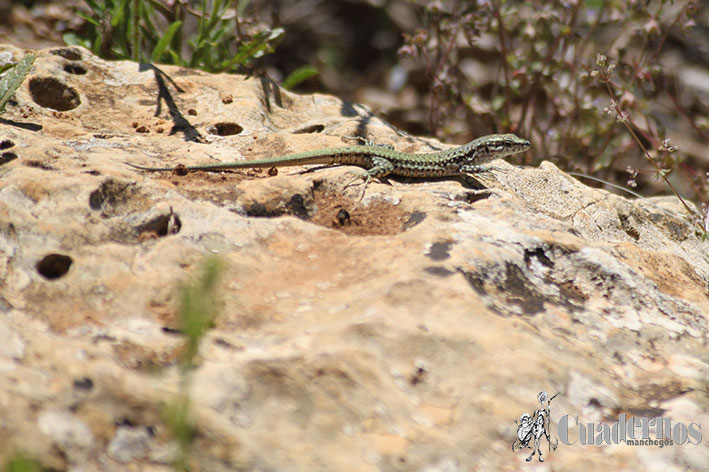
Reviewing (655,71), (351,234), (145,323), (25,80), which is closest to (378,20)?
(655,71)

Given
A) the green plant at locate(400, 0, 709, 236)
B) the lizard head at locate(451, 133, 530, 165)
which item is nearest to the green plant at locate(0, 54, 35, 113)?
the lizard head at locate(451, 133, 530, 165)

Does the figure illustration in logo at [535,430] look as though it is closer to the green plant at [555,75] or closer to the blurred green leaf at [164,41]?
the green plant at [555,75]

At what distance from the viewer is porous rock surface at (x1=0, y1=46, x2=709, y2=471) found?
2086mm

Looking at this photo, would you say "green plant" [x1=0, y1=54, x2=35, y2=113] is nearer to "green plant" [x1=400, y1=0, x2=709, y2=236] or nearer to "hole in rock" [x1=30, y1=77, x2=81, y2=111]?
"hole in rock" [x1=30, y1=77, x2=81, y2=111]

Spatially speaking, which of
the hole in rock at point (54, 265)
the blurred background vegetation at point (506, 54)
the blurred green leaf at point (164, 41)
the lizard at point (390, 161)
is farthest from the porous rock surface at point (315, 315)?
the blurred green leaf at point (164, 41)

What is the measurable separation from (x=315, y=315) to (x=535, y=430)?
37.3 inches

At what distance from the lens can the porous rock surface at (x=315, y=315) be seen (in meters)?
2.09

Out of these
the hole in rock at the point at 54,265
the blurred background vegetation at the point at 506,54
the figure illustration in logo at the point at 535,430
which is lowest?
the blurred background vegetation at the point at 506,54

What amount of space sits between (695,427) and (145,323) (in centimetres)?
215

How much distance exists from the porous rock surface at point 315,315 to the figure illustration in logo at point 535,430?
0.03 meters

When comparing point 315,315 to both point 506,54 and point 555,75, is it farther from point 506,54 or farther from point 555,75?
point 555,75

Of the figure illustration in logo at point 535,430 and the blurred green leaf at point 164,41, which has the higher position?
the figure illustration in logo at point 535,430

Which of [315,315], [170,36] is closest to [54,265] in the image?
[315,315]

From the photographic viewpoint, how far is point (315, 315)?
2613 millimetres
